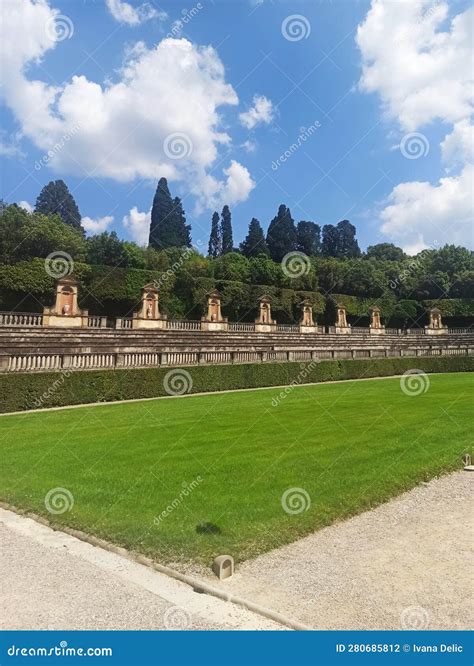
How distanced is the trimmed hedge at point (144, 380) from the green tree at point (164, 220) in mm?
62766

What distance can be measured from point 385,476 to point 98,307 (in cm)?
4336

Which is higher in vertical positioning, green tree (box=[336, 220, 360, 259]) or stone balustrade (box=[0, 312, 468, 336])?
green tree (box=[336, 220, 360, 259])

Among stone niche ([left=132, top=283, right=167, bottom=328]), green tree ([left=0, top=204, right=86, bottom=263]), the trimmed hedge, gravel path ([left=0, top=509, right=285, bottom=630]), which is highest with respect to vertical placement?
green tree ([left=0, top=204, right=86, bottom=263])

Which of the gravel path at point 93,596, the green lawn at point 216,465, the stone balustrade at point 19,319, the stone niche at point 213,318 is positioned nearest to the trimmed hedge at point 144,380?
the green lawn at point 216,465

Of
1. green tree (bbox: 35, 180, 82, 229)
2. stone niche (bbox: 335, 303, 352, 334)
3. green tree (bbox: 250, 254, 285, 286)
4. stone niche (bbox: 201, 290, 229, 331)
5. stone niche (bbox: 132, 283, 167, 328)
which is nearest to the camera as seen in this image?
stone niche (bbox: 132, 283, 167, 328)

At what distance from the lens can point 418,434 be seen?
447 inches

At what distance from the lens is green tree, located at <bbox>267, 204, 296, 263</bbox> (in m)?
90.6

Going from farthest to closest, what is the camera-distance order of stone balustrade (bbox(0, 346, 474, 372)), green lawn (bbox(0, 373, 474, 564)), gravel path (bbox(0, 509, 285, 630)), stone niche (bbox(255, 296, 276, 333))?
1. stone niche (bbox(255, 296, 276, 333))
2. stone balustrade (bbox(0, 346, 474, 372))
3. green lawn (bbox(0, 373, 474, 564))
4. gravel path (bbox(0, 509, 285, 630))

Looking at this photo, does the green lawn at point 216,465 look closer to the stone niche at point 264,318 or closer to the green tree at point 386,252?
the stone niche at point 264,318

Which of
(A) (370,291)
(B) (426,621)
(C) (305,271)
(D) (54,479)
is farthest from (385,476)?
(A) (370,291)

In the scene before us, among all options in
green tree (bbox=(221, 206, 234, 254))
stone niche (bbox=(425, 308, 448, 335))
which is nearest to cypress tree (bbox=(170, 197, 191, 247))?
green tree (bbox=(221, 206, 234, 254))

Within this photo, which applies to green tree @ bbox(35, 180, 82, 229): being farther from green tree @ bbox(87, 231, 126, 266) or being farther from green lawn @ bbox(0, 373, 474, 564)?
green lawn @ bbox(0, 373, 474, 564)

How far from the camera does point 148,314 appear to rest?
128 ft

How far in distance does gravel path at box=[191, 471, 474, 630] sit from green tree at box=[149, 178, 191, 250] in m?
82.0
